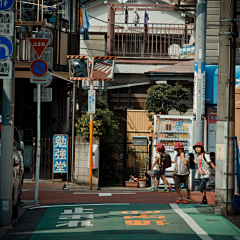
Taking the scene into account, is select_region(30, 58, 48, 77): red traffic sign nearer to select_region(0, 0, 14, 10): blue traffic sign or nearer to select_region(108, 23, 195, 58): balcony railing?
select_region(0, 0, 14, 10): blue traffic sign

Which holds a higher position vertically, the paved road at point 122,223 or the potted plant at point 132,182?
the paved road at point 122,223

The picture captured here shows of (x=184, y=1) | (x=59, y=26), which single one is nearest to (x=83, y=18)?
(x=59, y=26)

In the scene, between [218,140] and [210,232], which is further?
[218,140]

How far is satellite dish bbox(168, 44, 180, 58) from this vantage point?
74.5 feet

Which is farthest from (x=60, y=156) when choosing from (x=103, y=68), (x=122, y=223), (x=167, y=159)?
(x=122, y=223)

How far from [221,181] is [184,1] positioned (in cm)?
1049

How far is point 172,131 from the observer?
561 inches

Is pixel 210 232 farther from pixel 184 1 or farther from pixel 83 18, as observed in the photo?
pixel 83 18

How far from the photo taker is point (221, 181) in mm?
8547

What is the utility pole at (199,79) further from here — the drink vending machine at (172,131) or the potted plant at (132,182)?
the potted plant at (132,182)

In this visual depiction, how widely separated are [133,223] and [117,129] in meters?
9.22

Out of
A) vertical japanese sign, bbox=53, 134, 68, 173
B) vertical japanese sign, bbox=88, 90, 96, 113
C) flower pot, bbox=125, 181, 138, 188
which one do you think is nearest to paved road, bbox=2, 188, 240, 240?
vertical japanese sign, bbox=53, 134, 68, 173

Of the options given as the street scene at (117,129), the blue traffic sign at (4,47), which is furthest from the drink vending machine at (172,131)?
the blue traffic sign at (4,47)

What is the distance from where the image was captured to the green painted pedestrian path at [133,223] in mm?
6715
